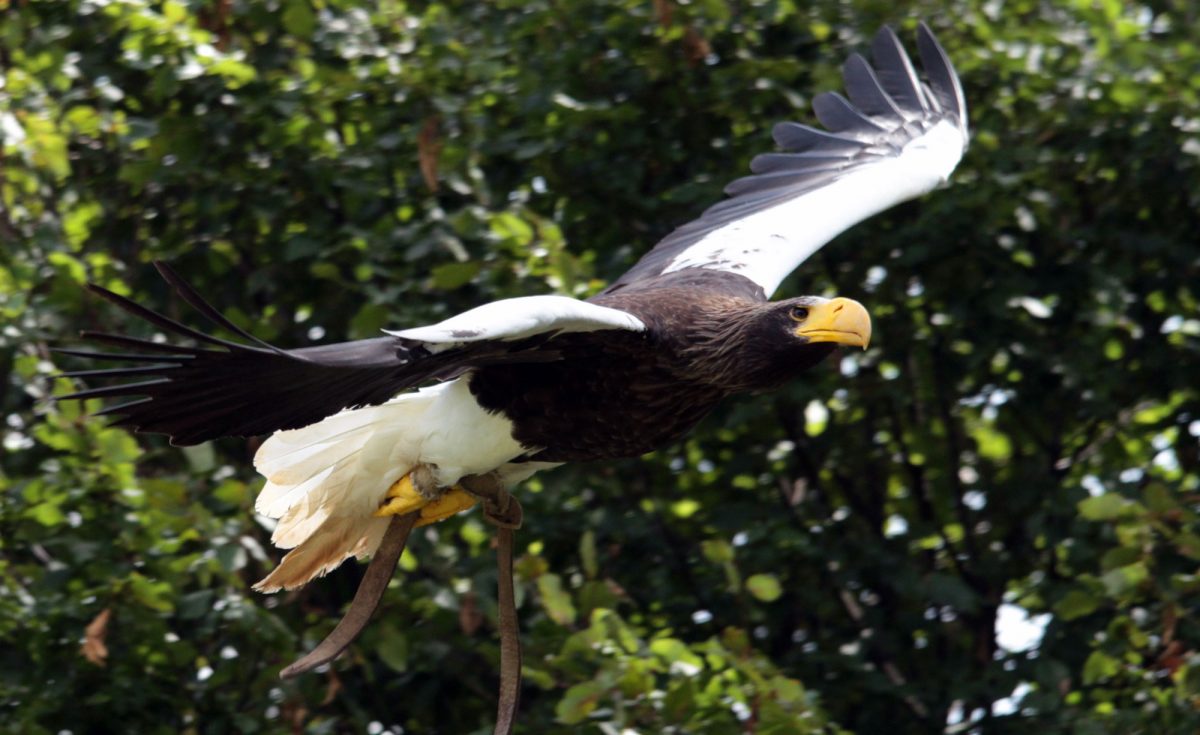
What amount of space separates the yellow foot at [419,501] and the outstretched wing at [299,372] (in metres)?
0.61

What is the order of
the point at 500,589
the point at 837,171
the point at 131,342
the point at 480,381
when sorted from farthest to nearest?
the point at 837,171 < the point at 500,589 < the point at 480,381 < the point at 131,342

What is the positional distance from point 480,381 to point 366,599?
0.56m

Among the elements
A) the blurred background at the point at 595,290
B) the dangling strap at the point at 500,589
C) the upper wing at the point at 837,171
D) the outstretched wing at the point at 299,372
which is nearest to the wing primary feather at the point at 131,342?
the outstretched wing at the point at 299,372

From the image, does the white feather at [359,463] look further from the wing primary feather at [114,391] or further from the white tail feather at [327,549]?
the wing primary feather at [114,391]

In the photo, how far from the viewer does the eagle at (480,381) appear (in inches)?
156

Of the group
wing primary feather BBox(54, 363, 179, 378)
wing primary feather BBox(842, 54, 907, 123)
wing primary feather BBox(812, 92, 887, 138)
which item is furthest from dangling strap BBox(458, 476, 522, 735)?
wing primary feather BBox(842, 54, 907, 123)

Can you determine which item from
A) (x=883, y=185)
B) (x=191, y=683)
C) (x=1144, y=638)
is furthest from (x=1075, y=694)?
(x=191, y=683)

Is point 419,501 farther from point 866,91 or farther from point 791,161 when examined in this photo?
point 866,91

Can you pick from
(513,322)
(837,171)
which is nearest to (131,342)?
(513,322)

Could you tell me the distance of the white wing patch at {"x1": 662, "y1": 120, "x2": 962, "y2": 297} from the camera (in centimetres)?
527

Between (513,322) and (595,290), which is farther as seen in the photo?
(595,290)

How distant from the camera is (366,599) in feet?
14.9

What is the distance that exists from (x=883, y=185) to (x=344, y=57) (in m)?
1.97

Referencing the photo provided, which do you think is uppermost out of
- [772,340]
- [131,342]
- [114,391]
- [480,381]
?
[131,342]
